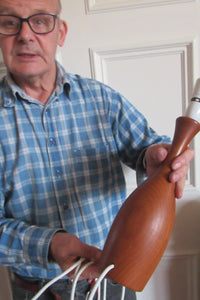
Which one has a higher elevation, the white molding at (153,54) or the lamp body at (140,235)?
the white molding at (153,54)

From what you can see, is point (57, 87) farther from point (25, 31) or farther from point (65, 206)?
point (65, 206)

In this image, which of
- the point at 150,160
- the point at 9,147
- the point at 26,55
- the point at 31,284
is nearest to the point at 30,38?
the point at 26,55

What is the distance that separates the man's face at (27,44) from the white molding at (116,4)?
16cm

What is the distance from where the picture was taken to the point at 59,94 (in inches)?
26.0

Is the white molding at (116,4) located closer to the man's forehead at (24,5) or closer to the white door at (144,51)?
the white door at (144,51)

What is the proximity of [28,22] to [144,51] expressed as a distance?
34cm

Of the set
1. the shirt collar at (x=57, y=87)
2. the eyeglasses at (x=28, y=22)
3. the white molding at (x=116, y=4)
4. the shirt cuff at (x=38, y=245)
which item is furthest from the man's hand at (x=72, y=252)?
the white molding at (x=116, y=4)

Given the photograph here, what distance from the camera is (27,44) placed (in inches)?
22.6

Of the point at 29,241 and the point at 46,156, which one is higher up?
the point at 46,156

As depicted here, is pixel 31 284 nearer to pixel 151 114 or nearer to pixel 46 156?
pixel 46 156

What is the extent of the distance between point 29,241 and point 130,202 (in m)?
0.25

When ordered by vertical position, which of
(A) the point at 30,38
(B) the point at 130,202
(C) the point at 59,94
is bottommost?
(B) the point at 130,202

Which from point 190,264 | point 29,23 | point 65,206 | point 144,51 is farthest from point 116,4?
point 190,264

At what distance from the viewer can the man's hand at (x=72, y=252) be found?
43 centimetres
